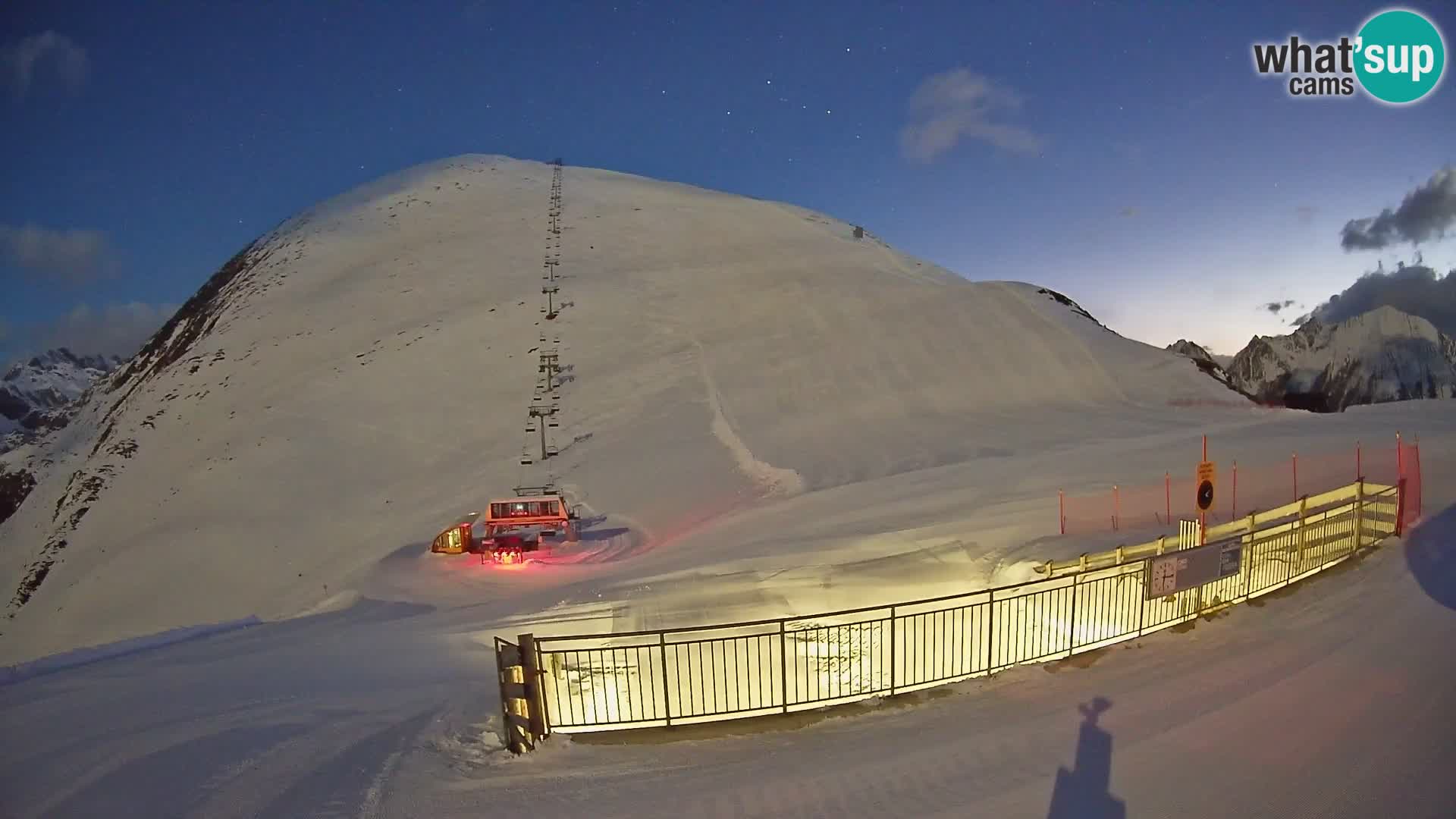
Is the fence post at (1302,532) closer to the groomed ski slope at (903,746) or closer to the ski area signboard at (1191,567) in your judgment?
the groomed ski slope at (903,746)

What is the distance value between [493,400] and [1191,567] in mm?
27208

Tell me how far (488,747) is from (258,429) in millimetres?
28773

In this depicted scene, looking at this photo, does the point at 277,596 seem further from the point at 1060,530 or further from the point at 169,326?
the point at 169,326

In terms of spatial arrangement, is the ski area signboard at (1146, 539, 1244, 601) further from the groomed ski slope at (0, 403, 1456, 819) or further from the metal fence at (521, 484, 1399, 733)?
the groomed ski slope at (0, 403, 1456, 819)

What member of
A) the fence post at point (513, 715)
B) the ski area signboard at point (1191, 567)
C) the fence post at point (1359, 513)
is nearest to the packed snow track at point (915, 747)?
the fence post at point (513, 715)

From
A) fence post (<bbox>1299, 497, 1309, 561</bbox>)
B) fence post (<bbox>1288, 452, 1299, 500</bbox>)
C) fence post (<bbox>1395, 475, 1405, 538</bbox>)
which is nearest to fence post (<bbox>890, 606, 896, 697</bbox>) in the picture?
fence post (<bbox>1299, 497, 1309, 561</bbox>)

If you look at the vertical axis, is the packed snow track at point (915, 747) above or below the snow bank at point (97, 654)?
above

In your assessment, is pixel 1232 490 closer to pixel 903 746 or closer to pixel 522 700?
pixel 903 746

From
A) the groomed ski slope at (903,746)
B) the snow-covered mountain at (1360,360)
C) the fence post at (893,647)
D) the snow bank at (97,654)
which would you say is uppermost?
the snow-covered mountain at (1360,360)

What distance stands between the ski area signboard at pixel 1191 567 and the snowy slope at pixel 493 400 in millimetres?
13241

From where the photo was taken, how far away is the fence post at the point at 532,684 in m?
6.48

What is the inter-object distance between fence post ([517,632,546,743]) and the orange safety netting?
12.8 metres

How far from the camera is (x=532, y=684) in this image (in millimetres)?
6473

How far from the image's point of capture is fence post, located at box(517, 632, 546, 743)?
6477mm
